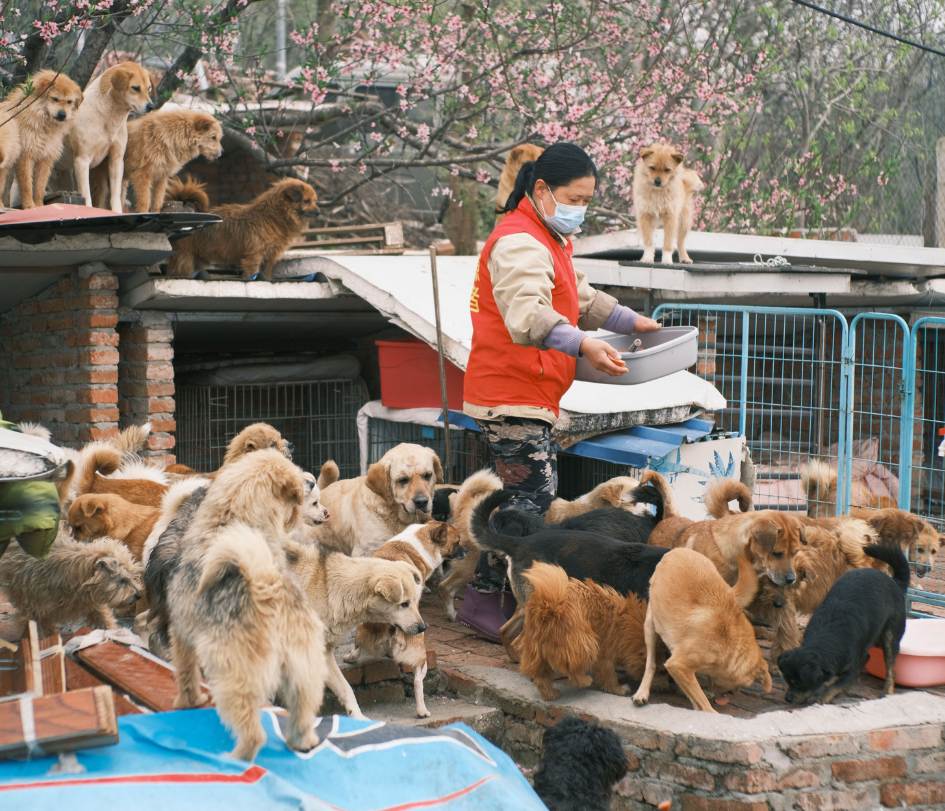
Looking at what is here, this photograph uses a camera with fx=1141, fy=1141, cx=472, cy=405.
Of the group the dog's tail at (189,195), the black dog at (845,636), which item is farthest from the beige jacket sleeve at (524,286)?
the dog's tail at (189,195)

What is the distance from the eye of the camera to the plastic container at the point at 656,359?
5.57m

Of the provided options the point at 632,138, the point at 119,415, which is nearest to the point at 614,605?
the point at 119,415

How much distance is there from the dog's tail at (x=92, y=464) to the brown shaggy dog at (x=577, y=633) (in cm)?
293

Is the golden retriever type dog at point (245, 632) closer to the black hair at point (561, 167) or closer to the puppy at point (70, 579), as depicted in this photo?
the puppy at point (70, 579)

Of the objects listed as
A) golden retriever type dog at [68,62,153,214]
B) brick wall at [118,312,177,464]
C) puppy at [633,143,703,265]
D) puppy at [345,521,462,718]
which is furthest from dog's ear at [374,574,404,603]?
puppy at [633,143,703,265]

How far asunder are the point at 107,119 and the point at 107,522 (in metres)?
3.91

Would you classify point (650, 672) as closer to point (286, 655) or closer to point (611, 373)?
point (611, 373)

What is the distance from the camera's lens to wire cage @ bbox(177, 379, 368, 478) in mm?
10766

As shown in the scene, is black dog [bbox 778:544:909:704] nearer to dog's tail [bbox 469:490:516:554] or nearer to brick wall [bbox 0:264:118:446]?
dog's tail [bbox 469:490:516:554]

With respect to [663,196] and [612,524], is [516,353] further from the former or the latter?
[663,196]

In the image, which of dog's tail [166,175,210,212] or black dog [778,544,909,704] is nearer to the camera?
black dog [778,544,909,704]

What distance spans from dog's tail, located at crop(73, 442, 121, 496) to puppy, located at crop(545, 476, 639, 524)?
2761mm

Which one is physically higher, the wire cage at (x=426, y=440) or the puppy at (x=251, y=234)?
the puppy at (x=251, y=234)

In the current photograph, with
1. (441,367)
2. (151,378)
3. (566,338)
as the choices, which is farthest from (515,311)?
(151,378)
